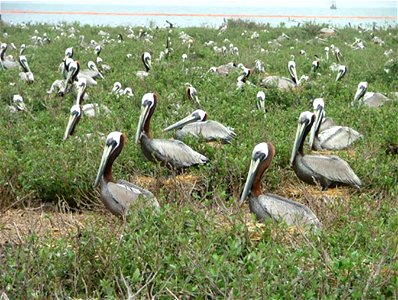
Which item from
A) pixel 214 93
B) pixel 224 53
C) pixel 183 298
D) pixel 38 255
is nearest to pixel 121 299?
→ pixel 183 298

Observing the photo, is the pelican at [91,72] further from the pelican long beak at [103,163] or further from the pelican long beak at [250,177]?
the pelican long beak at [250,177]

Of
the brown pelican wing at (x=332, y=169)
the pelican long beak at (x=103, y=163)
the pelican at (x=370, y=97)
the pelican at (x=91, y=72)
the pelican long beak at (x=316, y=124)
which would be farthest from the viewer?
the pelican at (x=91, y=72)

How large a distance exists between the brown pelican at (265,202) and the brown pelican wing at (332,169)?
900 mm

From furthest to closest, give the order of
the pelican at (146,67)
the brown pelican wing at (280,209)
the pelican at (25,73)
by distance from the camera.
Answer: the pelican at (146,67) → the pelican at (25,73) → the brown pelican wing at (280,209)

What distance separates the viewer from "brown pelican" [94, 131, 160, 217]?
4926 mm

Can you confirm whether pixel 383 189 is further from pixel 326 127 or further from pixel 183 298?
pixel 183 298

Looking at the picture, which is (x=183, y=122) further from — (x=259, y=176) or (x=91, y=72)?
(x=91, y=72)

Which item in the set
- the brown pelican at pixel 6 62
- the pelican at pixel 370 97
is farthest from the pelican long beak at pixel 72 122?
the brown pelican at pixel 6 62

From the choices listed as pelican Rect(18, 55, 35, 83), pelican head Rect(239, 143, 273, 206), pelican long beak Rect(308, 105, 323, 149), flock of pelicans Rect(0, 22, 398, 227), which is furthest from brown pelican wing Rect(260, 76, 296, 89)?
pelican head Rect(239, 143, 273, 206)

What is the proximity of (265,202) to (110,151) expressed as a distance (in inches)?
50.7

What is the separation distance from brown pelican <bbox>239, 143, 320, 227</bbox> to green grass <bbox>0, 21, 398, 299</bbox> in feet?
0.42

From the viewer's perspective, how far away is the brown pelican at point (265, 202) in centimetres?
454

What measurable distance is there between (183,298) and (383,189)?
2917mm

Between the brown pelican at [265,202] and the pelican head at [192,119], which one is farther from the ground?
the brown pelican at [265,202]
